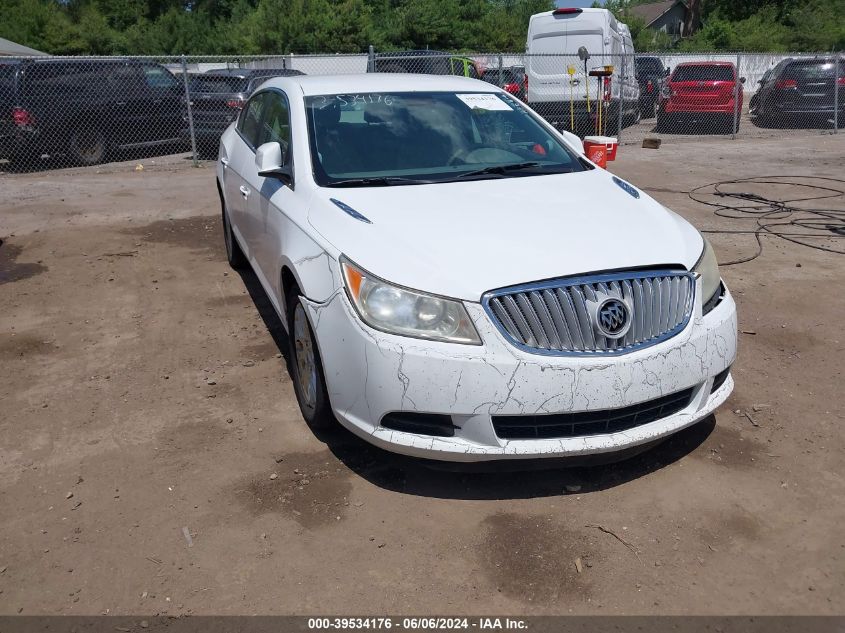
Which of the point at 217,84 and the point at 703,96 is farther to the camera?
the point at 703,96

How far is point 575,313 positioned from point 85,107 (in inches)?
490

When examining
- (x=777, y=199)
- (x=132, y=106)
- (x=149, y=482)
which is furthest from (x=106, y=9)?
(x=149, y=482)

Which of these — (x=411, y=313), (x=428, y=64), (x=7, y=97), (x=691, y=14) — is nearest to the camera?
(x=411, y=313)

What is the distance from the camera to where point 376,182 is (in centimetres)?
417

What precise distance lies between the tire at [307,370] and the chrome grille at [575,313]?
93cm

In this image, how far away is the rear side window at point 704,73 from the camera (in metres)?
17.5

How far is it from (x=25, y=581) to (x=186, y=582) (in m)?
0.61

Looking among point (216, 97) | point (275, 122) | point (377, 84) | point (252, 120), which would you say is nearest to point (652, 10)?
point (216, 97)

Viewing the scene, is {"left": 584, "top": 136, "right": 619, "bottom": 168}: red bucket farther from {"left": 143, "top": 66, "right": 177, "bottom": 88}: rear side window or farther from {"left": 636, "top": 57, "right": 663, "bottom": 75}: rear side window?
{"left": 636, "top": 57, "right": 663, "bottom": 75}: rear side window

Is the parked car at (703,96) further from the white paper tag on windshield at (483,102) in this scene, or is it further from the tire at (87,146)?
the white paper tag on windshield at (483,102)

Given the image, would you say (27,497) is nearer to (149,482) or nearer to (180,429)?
(149,482)

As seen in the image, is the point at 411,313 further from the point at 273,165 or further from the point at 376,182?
the point at 273,165

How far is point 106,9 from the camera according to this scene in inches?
2373
